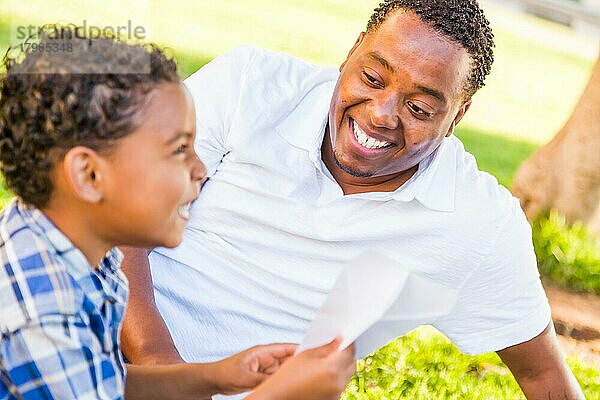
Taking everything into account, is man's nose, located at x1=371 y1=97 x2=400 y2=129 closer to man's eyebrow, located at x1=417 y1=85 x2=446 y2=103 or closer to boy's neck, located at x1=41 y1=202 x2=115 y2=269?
man's eyebrow, located at x1=417 y1=85 x2=446 y2=103

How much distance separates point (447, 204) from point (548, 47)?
32.2ft

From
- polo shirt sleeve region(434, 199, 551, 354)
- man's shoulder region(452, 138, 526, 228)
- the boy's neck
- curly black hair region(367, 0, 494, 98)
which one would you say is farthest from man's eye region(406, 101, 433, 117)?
the boy's neck

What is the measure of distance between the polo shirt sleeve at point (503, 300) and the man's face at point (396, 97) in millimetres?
308

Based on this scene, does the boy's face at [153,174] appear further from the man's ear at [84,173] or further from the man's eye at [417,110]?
the man's eye at [417,110]

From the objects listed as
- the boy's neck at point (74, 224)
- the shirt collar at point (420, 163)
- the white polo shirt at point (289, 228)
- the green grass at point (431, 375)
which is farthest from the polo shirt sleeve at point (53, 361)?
the green grass at point (431, 375)

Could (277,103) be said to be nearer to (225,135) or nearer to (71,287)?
(225,135)

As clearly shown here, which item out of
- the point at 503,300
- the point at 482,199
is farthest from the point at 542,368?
the point at 482,199

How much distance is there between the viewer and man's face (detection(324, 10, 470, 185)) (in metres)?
2.35

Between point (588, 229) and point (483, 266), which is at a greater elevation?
point (483, 266)

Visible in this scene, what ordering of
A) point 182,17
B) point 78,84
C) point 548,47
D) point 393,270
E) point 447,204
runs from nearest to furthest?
point 78,84 → point 393,270 → point 447,204 → point 182,17 → point 548,47

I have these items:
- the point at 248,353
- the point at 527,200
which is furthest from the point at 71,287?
the point at 527,200

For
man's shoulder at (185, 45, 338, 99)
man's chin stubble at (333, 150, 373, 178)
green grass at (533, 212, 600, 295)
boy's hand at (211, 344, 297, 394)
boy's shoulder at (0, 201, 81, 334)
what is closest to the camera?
boy's shoulder at (0, 201, 81, 334)

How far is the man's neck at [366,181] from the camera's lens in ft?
8.25

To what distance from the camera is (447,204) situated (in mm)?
2477
